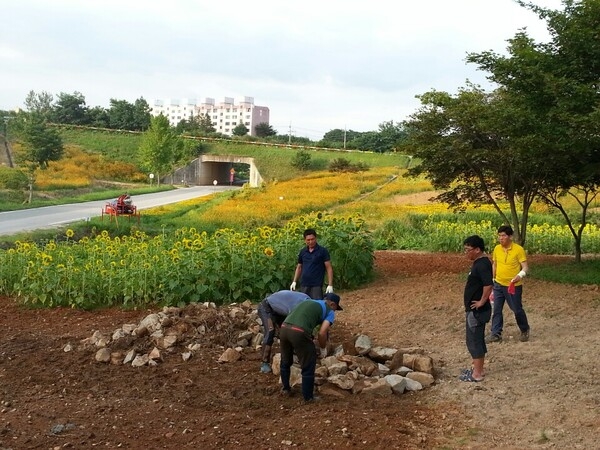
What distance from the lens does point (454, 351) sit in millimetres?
7422

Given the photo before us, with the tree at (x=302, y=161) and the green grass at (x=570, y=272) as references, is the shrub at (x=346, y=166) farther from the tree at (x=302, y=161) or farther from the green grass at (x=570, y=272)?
the green grass at (x=570, y=272)

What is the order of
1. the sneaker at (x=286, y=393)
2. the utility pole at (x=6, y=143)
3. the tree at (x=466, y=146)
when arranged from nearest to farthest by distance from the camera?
the sneaker at (x=286, y=393)
the tree at (x=466, y=146)
the utility pole at (x=6, y=143)

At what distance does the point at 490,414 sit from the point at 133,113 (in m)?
76.2

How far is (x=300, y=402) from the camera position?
5.75 m

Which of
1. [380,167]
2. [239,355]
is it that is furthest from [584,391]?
[380,167]

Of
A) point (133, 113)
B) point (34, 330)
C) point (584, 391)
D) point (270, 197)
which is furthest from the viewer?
point (133, 113)

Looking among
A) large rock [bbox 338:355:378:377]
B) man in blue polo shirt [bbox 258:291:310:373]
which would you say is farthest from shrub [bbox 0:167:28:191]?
large rock [bbox 338:355:378:377]

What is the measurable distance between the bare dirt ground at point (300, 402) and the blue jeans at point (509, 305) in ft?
0.69

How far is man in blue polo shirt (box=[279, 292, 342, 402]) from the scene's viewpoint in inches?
221

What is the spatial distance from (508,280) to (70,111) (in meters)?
78.5

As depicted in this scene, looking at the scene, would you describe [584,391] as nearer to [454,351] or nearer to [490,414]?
[490,414]

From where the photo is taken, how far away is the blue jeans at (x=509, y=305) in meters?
7.51

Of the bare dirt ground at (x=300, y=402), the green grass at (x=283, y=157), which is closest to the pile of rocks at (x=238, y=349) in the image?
the bare dirt ground at (x=300, y=402)

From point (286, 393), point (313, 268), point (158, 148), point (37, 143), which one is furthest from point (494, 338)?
point (158, 148)
